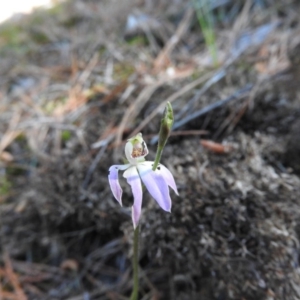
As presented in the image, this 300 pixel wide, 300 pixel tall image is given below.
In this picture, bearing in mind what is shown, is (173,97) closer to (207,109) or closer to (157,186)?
(207,109)

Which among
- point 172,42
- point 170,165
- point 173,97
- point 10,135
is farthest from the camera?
point 172,42

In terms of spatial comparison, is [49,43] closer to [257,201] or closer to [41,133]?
[41,133]

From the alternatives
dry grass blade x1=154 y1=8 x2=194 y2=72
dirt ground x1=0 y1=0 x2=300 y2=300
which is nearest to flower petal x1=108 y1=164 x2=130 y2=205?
dirt ground x1=0 y1=0 x2=300 y2=300

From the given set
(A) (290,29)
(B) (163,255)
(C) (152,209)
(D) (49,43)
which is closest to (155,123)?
(C) (152,209)

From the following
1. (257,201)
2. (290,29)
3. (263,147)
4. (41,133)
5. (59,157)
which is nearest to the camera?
(257,201)

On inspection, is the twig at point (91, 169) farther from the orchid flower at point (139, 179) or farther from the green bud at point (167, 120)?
the green bud at point (167, 120)

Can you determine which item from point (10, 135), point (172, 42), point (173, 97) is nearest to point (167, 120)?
point (173, 97)

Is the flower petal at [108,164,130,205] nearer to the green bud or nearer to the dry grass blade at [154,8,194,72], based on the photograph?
the green bud
